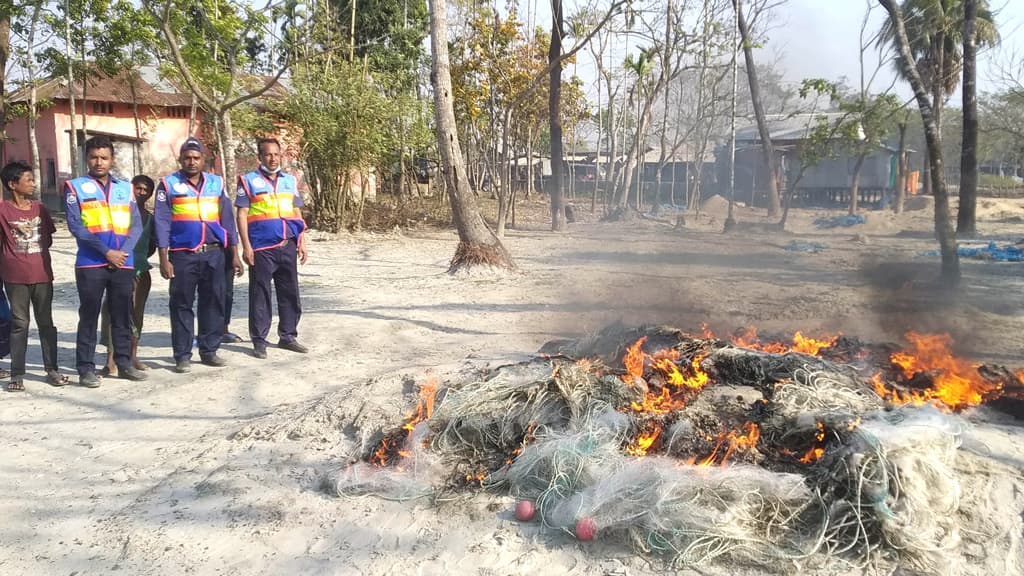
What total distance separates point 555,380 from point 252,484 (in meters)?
1.77

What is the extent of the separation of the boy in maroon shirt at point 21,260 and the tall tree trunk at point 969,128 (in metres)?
10.9

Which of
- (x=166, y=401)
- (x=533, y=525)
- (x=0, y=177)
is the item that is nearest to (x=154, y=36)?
(x=0, y=177)

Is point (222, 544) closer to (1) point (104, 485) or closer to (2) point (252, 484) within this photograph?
(2) point (252, 484)

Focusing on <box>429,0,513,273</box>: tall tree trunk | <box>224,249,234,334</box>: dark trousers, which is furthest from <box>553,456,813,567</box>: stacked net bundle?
<box>429,0,513,273</box>: tall tree trunk

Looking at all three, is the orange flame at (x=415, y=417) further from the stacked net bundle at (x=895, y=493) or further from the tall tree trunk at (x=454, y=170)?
the tall tree trunk at (x=454, y=170)

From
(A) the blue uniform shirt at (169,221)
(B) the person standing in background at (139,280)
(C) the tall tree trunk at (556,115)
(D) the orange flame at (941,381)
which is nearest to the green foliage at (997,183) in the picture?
(C) the tall tree trunk at (556,115)

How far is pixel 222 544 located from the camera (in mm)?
3082

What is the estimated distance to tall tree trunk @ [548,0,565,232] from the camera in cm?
1683

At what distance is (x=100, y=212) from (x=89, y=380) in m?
1.29

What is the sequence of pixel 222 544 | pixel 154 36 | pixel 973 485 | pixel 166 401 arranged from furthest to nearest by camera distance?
1. pixel 154 36
2. pixel 166 401
3. pixel 973 485
4. pixel 222 544

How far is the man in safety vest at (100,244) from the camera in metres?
5.07

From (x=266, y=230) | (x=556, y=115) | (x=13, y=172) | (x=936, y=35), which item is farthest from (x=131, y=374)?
(x=936, y=35)

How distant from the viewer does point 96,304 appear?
5246 millimetres

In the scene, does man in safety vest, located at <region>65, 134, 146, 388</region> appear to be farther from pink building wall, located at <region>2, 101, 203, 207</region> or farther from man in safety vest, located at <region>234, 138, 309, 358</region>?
pink building wall, located at <region>2, 101, 203, 207</region>
